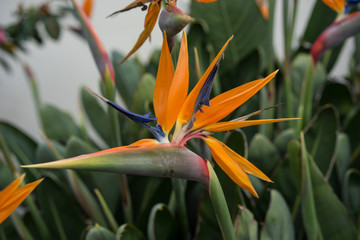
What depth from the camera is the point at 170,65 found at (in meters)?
0.20

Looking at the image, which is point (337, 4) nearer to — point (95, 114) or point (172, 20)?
point (172, 20)

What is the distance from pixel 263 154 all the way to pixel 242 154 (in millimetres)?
100

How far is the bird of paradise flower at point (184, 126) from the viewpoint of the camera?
18 cm

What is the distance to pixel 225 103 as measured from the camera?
0.20 meters

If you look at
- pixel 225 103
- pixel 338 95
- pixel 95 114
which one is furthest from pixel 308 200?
pixel 95 114

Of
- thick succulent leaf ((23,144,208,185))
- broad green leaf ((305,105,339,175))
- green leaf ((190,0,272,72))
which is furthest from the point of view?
green leaf ((190,0,272,72))

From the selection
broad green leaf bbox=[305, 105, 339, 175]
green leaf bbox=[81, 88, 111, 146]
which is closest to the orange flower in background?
broad green leaf bbox=[305, 105, 339, 175]

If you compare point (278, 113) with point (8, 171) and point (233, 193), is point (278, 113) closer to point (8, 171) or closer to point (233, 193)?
point (233, 193)

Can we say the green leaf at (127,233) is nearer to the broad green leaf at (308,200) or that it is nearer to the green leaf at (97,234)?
the green leaf at (97,234)

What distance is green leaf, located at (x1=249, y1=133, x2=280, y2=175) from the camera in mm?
391

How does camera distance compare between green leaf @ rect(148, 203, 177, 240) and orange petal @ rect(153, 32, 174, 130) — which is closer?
orange petal @ rect(153, 32, 174, 130)

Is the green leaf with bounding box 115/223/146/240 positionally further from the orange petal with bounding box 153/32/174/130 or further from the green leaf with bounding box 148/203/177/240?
the orange petal with bounding box 153/32/174/130

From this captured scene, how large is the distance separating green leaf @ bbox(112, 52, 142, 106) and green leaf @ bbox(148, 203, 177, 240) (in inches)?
9.9

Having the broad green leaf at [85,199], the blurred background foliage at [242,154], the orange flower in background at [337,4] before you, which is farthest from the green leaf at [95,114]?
the orange flower in background at [337,4]
